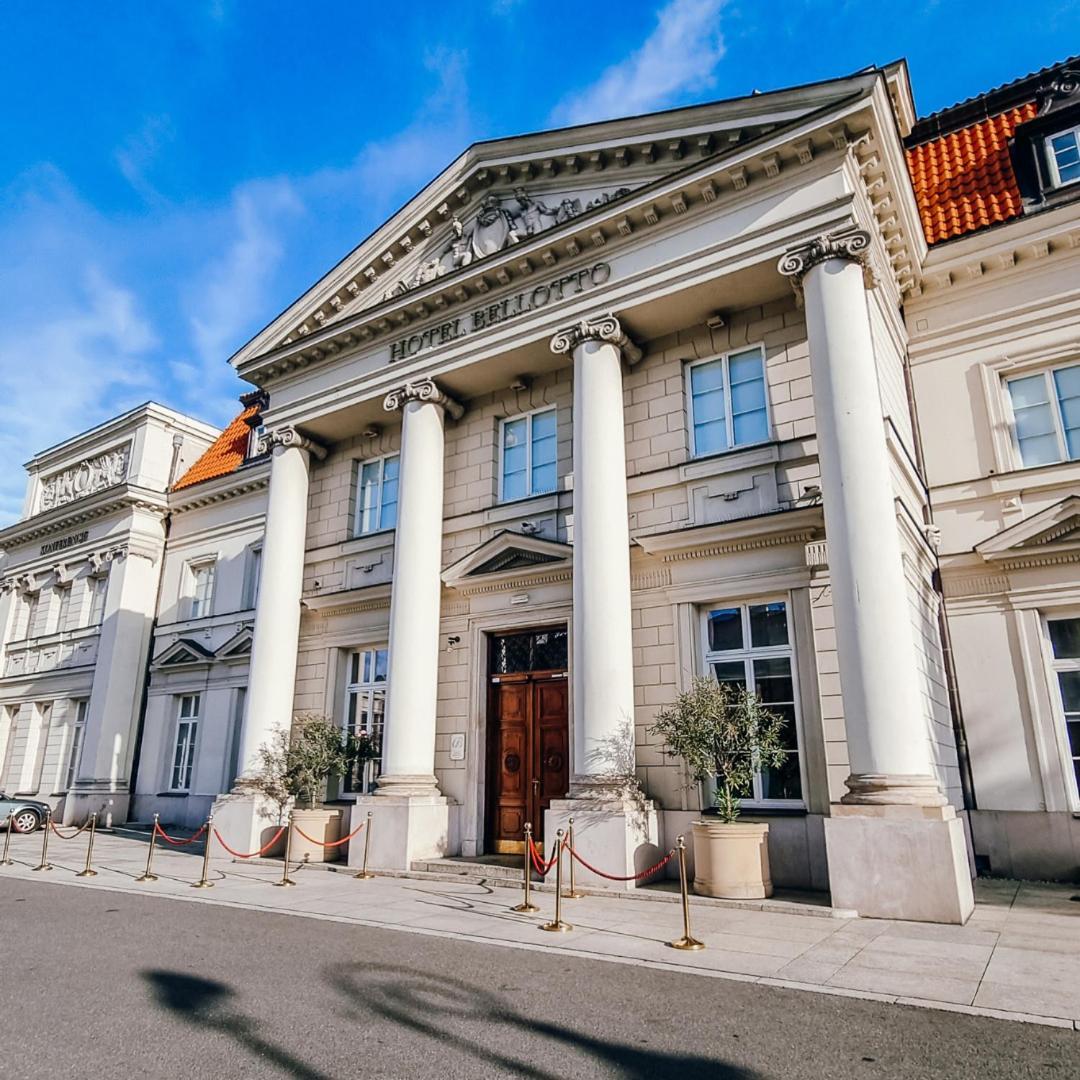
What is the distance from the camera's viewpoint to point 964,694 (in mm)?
12414

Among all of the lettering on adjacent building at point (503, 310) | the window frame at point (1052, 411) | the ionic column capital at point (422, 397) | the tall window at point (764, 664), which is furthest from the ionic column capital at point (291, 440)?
the window frame at point (1052, 411)

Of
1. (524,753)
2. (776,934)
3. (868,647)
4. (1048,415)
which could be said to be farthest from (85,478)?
(1048,415)

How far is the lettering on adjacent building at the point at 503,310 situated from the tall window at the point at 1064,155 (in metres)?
7.78

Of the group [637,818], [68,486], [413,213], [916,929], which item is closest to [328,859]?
[637,818]

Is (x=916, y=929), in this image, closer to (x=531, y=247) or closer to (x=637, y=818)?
(x=637, y=818)

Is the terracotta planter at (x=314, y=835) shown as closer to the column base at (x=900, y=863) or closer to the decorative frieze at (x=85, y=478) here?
the column base at (x=900, y=863)

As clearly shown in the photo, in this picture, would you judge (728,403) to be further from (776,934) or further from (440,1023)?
(440,1023)

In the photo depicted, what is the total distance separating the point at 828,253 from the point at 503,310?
568 cm

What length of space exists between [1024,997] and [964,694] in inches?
303

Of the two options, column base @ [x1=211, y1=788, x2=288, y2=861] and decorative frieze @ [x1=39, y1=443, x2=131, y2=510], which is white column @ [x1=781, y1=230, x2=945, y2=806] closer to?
column base @ [x1=211, y1=788, x2=288, y2=861]

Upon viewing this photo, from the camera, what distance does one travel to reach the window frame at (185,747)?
21.9 metres

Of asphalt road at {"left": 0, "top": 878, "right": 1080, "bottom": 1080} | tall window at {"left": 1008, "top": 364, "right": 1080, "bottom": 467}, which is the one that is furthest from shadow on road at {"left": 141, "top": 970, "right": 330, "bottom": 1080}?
tall window at {"left": 1008, "top": 364, "right": 1080, "bottom": 467}

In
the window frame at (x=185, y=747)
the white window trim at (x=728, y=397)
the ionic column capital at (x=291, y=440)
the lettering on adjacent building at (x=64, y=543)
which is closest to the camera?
the white window trim at (x=728, y=397)

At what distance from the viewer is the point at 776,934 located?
25.1 feet
